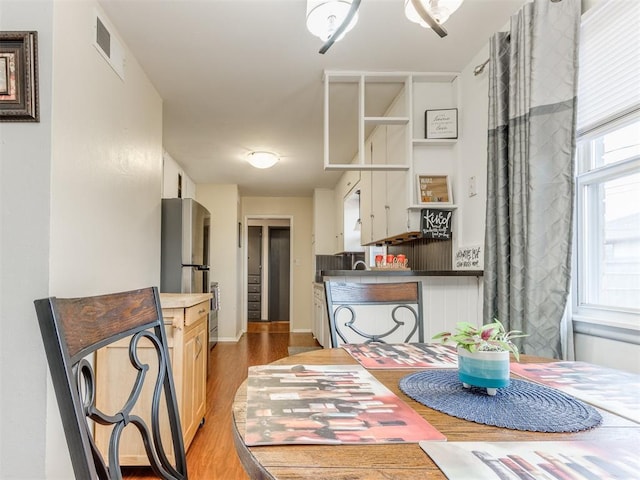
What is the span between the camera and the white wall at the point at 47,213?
1.40 m

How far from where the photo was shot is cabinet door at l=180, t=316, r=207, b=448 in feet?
6.71

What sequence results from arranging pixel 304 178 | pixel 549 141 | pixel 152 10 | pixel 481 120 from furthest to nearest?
pixel 304 178
pixel 481 120
pixel 152 10
pixel 549 141

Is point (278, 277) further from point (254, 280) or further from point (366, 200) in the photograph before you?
point (366, 200)

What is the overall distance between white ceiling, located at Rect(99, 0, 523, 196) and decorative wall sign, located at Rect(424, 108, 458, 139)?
0.29 meters

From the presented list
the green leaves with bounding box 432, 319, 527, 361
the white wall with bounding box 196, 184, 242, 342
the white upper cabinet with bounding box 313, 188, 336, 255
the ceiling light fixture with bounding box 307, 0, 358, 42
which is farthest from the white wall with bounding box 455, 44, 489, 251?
the white wall with bounding box 196, 184, 242, 342

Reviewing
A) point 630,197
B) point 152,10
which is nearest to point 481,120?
point 630,197

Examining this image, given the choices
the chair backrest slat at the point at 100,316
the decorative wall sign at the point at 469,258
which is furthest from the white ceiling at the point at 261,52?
the chair backrest slat at the point at 100,316

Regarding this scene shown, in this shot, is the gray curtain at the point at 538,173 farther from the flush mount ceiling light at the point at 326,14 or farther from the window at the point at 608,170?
the flush mount ceiling light at the point at 326,14

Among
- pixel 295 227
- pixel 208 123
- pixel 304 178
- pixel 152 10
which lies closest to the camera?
pixel 152 10

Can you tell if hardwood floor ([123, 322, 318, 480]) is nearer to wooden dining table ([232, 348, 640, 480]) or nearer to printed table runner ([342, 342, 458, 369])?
printed table runner ([342, 342, 458, 369])

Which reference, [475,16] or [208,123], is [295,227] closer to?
[208,123]

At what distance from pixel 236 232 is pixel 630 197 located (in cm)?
508

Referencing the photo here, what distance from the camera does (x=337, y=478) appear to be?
1.65ft

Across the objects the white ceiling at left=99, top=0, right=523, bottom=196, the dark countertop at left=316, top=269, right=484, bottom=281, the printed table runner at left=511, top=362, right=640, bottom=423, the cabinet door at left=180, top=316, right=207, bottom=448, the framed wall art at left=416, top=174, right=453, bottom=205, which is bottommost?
the cabinet door at left=180, top=316, right=207, bottom=448
